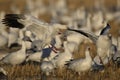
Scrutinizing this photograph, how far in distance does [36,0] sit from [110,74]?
23.8 metres

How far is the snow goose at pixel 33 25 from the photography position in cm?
1238

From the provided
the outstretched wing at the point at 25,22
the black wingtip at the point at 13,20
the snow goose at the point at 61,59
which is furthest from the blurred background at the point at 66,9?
the snow goose at the point at 61,59

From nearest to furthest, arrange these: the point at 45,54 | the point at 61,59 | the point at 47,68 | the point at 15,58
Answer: the point at 47,68, the point at 61,59, the point at 15,58, the point at 45,54

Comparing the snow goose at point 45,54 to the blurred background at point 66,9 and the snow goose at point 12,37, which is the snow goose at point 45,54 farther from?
the blurred background at point 66,9

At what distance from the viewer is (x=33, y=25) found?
12.5m

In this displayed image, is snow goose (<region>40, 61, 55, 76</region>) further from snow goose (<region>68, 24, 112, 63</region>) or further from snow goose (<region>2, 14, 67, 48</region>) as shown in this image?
snow goose (<region>2, 14, 67, 48</region>)

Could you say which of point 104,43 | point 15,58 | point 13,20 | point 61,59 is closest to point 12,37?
point 13,20

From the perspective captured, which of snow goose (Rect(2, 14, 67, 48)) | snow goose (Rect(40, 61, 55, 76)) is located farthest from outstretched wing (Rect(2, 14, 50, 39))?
snow goose (Rect(40, 61, 55, 76))

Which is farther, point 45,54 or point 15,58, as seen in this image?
point 45,54

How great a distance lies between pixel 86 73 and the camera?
10680 millimetres

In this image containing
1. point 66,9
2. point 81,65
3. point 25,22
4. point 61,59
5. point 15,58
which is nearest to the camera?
point 81,65

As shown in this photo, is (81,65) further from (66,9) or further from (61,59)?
(66,9)

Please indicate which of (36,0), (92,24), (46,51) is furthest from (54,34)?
(36,0)

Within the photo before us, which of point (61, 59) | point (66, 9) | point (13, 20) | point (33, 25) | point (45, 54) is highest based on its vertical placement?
point (66, 9)
